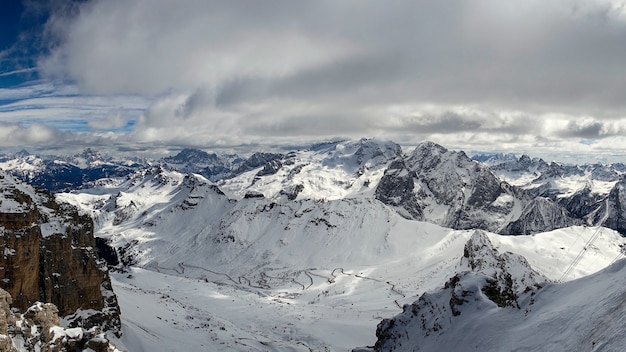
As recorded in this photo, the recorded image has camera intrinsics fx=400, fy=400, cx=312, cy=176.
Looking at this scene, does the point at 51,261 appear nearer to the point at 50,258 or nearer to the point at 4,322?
the point at 50,258

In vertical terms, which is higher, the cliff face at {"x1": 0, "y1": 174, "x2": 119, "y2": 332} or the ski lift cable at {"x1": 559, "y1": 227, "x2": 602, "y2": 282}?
the cliff face at {"x1": 0, "y1": 174, "x2": 119, "y2": 332}

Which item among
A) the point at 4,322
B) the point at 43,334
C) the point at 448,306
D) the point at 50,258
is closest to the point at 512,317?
the point at 448,306

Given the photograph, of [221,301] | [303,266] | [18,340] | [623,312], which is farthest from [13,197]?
[303,266]

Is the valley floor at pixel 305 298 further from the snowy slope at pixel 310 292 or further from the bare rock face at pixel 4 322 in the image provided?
A: the bare rock face at pixel 4 322

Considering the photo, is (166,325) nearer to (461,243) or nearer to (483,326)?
(483,326)

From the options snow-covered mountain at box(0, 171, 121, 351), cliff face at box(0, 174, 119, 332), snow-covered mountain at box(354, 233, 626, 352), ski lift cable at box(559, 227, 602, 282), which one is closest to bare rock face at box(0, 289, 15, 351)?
snow-covered mountain at box(0, 171, 121, 351)

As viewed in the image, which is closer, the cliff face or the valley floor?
the cliff face

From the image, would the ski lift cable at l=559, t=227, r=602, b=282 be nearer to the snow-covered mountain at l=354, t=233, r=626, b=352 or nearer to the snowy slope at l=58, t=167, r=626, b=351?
the snowy slope at l=58, t=167, r=626, b=351
